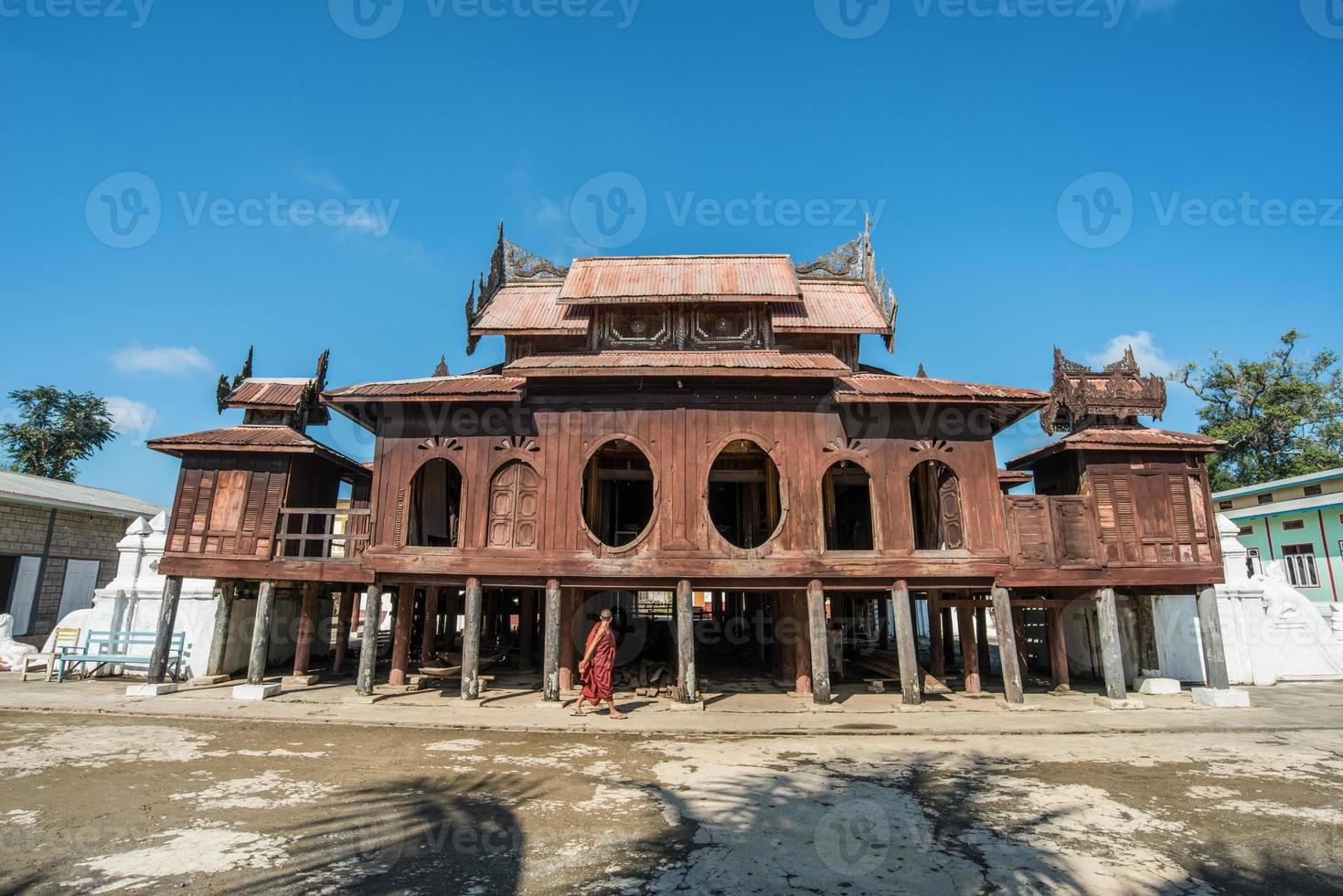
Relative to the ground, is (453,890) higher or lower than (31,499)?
lower

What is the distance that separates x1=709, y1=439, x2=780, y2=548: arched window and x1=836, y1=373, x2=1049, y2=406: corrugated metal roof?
7.98ft

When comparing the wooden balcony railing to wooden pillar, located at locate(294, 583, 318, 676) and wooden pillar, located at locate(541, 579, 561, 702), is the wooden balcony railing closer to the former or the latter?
wooden pillar, located at locate(294, 583, 318, 676)

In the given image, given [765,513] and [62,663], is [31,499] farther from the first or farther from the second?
[765,513]

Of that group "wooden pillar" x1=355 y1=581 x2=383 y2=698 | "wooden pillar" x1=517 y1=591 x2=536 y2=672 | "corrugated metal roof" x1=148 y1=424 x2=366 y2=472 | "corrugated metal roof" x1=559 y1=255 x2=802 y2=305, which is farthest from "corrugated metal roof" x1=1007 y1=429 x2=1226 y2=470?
"corrugated metal roof" x1=148 y1=424 x2=366 y2=472

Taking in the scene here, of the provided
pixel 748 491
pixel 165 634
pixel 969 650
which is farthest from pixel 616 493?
pixel 165 634

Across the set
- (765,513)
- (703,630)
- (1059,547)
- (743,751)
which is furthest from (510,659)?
(1059,547)

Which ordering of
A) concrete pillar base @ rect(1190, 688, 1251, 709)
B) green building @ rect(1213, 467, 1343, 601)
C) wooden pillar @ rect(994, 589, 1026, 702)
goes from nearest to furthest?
wooden pillar @ rect(994, 589, 1026, 702) → concrete pillar base @ rect(1190, 688, 1251, 709) → green building @ rect(1213, 467, 1343, 601)

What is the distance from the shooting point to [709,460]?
46.5ft

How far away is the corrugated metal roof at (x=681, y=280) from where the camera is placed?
16.4m

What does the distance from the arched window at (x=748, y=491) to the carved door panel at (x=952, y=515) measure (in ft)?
12.3

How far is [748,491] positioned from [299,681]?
40.4 feet

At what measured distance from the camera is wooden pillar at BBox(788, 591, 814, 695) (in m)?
14.8

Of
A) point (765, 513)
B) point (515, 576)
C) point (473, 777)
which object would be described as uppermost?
point (765, 513)

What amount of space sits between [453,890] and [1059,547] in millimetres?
13815
